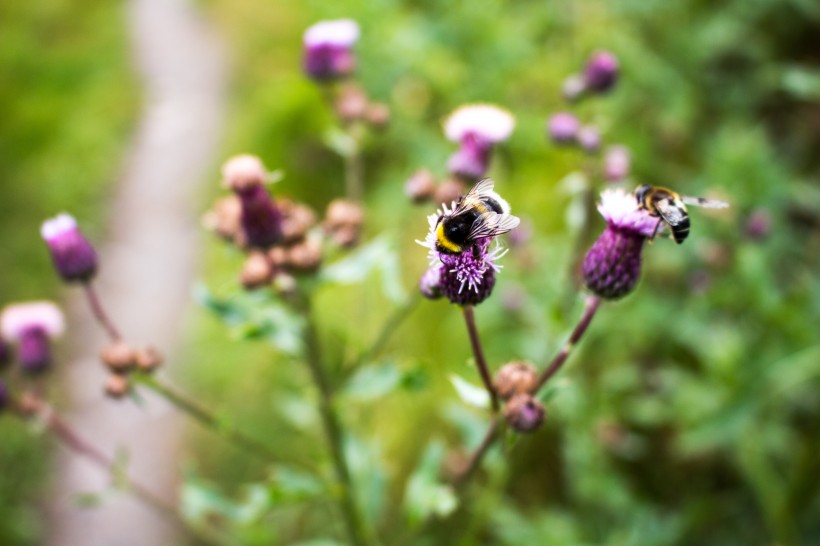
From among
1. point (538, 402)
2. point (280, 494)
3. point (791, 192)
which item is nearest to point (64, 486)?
point (280, 494)

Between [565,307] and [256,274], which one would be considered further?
[565,307]

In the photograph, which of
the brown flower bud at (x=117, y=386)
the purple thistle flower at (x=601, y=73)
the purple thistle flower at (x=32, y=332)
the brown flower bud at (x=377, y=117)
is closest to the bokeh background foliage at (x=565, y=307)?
the purple thistle flower at (x=601, y=73)

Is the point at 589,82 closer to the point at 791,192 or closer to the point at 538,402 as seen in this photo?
the point at 791,192

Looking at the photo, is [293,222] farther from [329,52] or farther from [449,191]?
[329,52]

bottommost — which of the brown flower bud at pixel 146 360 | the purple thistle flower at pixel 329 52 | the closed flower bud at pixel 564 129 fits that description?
the brown flower bud at pixel 146 360

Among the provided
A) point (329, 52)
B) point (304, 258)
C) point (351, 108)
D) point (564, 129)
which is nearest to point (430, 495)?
point (304, 258)

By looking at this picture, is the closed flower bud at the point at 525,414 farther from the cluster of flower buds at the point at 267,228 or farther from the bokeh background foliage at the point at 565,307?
the cluster of flower buds at the point at 267,228
